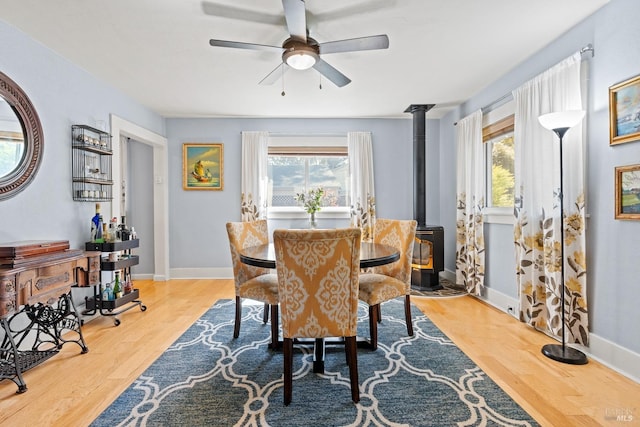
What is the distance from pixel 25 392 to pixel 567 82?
416cm

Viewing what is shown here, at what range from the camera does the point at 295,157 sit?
16.0 feet

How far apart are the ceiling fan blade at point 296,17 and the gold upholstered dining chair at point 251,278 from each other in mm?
1494

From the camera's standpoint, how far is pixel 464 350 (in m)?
2.37

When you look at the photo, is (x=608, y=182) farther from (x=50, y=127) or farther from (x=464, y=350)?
(x=50, y=127)

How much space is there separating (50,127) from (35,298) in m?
1.49

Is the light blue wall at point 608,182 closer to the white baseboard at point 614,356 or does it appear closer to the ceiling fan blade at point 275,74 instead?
the white baseboard at point 614,356

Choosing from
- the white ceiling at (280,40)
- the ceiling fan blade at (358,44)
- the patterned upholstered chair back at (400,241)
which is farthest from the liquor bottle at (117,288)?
the ceiling fan blade at (358,44)

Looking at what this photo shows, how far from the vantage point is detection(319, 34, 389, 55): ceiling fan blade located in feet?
6.63

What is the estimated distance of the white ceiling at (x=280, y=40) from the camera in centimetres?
212

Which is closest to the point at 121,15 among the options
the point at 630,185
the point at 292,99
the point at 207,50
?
the point at 207,50

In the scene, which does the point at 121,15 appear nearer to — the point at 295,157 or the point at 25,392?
the point at 25,392

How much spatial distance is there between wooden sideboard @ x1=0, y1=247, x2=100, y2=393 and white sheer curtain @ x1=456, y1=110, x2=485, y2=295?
12.4 ft

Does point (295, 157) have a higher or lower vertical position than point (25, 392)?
higher

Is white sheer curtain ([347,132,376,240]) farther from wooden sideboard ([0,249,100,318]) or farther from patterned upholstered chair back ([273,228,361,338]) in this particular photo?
wooden sideboard ([0,249,100,318])
